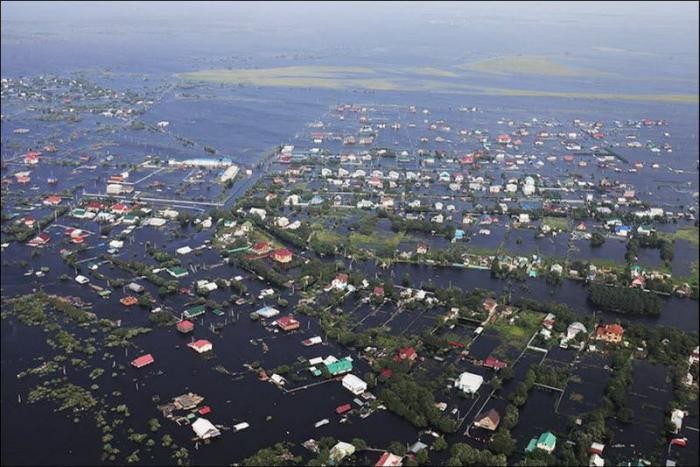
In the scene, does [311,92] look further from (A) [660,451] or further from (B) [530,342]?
(A) [660,451]

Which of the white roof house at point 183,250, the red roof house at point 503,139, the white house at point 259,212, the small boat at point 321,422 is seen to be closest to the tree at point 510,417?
the small boat at point 321,422

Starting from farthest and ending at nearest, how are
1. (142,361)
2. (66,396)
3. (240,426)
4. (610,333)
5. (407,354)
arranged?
(610,333), (407,354), (142,361), (66,396), (240,426)

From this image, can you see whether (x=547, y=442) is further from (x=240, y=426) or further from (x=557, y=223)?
(x=557, y=223)

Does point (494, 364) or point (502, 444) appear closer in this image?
point (502, 444)

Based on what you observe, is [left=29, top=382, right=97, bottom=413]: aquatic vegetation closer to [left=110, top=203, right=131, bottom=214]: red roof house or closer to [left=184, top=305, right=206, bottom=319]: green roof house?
[left=184, top=305, right=206, bottom=319]: green roof house

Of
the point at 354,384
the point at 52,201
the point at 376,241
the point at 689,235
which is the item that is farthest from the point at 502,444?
the point at 52,201

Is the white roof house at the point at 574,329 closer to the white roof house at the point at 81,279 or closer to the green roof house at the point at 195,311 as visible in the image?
the green roof house at the point at 195,311
